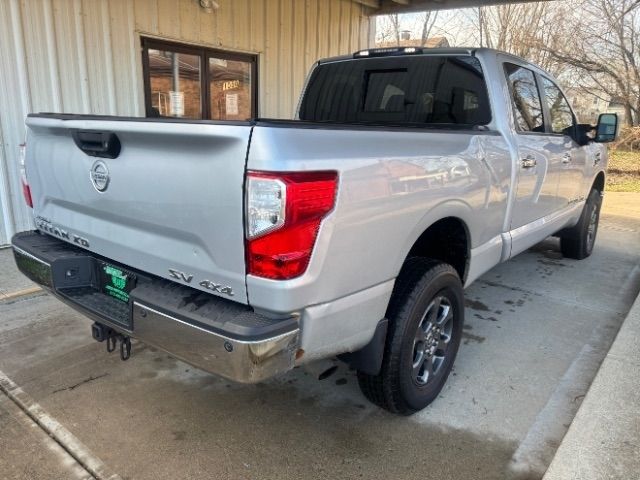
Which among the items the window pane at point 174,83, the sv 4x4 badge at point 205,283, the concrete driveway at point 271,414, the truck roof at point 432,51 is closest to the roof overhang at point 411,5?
the window pane at point 174,83

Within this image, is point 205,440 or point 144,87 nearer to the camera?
point 205,440

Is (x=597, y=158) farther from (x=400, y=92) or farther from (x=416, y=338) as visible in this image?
(x=416, y=338)

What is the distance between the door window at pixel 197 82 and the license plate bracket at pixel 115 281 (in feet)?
13.8

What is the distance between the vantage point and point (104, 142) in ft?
7.38

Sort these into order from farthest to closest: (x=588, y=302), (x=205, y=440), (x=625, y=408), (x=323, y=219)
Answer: (x=588, y=302), (x=625, y=408), (x=205, y=440), (x=323, y=219)

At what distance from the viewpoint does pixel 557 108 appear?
15.6 ft

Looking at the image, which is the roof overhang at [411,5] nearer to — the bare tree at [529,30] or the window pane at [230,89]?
the window pane at [230,89]

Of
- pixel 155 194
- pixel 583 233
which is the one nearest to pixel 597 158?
pixel 583 233

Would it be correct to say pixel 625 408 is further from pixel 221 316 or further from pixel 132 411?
pixel 132 411

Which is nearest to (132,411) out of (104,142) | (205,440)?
(205,440)

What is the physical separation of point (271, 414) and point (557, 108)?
3.80 metres

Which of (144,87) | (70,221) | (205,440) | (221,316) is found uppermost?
(144,87)

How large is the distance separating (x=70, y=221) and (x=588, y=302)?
425 centimetres

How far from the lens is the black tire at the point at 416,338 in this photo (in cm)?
248
